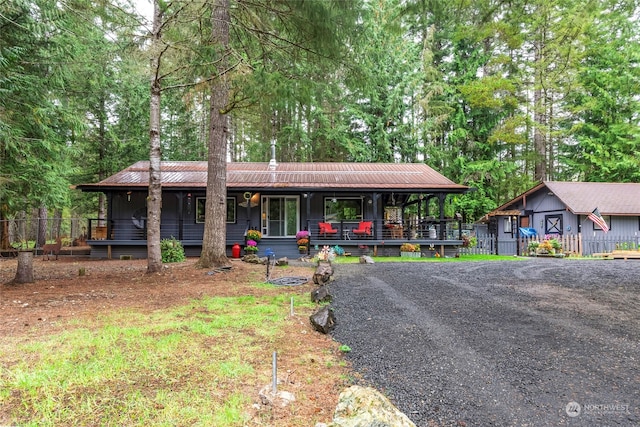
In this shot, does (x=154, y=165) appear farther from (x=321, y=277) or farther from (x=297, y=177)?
(x=297, y=177)

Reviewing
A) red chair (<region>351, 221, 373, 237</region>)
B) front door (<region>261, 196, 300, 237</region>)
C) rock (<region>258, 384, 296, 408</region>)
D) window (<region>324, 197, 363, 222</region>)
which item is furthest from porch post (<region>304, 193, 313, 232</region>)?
rock (<region>258, 384, 296, 408</region>)

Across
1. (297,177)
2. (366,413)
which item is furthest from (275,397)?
(297,177)

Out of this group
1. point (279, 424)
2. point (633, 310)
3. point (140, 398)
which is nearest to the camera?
point (279, 424)

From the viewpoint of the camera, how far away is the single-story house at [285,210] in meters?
13.8

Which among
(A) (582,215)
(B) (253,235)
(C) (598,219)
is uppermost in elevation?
(A) (582,215)

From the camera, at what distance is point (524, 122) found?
72.8 feet

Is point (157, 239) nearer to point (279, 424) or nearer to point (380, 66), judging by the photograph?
point (279, 424)

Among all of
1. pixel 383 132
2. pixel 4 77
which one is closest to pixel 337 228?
pixel 383 132

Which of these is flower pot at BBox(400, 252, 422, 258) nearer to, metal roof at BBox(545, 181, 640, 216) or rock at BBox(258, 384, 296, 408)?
metal roof at BBox(545, 181, 640, 216)

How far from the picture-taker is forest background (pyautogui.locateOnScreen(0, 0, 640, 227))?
6.92 metres

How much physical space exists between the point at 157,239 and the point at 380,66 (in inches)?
729

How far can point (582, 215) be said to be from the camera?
17703 millimetres
